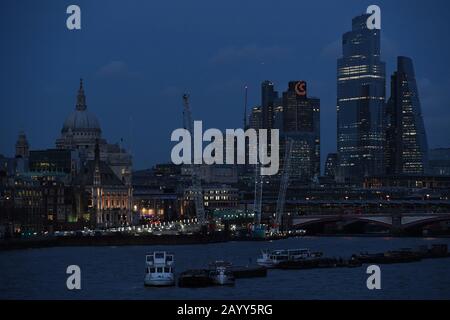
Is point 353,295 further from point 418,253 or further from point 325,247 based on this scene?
point 325,247

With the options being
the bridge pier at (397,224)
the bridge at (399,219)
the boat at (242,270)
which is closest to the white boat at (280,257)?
the boat at (242,270)

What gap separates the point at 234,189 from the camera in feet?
451

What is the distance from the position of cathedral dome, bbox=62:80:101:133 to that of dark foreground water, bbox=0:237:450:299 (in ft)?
211

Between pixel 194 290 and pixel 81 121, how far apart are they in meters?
90.2

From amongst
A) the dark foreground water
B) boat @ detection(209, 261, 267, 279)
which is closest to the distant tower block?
the dark foreground water

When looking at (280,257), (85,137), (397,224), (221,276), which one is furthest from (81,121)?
(221,276)

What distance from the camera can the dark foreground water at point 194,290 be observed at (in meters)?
37.1

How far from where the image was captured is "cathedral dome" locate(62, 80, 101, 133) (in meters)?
127

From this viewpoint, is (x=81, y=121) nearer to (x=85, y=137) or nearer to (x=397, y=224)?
(x=85, y=137)

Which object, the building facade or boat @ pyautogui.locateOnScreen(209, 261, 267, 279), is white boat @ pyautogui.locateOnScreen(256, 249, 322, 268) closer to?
boat @ pyautogui.locateOnScreen(209, 261, 267, 279)

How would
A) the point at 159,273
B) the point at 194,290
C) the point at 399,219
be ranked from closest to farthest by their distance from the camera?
the point at 194,290, the point at 159,273, the point at 399,219

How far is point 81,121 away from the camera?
417 feet

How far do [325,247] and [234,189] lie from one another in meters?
65.9
